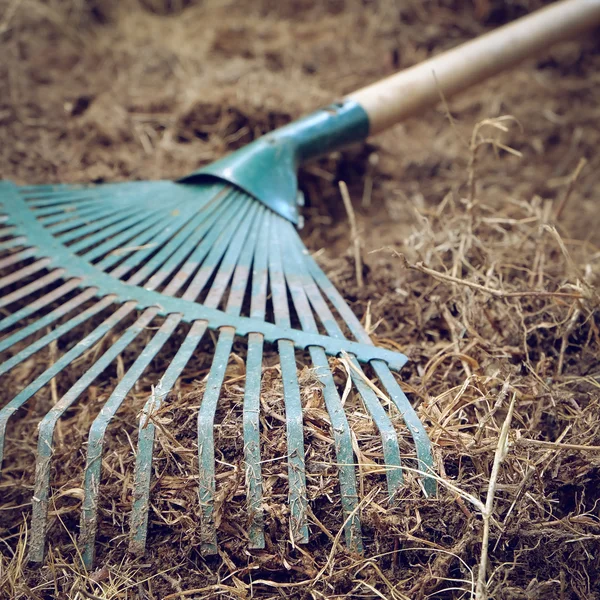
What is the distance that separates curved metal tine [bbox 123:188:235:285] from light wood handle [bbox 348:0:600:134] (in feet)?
1.81

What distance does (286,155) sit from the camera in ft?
5.41

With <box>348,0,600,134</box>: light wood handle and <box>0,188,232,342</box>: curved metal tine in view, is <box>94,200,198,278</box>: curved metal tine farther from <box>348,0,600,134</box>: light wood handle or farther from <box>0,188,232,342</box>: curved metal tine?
<box>348,0,600,134</box>: light wood handle

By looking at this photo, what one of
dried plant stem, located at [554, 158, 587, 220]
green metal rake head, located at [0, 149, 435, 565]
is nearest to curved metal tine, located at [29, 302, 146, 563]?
green metal rake head, located at [0, 149, 435, 565]

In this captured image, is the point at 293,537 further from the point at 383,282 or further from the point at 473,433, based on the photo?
the point at 383,282

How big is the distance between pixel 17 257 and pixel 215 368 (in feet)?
1.96

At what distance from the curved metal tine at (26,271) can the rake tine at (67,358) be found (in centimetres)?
19

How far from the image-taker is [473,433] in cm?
116

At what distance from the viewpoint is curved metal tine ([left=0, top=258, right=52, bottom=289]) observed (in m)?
1.31

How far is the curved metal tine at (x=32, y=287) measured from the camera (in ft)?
4.18

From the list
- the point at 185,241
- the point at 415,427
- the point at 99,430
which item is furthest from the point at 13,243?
the point at 415,427

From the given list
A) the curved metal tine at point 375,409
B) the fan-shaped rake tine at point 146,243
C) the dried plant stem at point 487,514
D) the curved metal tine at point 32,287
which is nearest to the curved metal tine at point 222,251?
the fan-shaped rake tine at point 146,243

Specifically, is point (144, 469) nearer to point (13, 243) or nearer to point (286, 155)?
point (13, 243)

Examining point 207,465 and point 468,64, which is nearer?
point 207,465

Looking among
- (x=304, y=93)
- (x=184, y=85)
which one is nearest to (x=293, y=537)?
(x=304, y=93)
